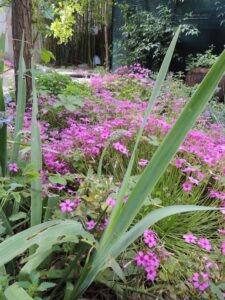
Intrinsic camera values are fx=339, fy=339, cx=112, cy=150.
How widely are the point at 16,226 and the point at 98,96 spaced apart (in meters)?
1.75

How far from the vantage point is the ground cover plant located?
2.41 feet

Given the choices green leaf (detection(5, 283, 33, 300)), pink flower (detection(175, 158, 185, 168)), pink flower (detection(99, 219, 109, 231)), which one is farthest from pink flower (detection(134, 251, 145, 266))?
pink flower (detection(175, 158, 185, 168))

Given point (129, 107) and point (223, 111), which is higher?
point (129, 107)

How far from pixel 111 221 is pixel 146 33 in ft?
20.3

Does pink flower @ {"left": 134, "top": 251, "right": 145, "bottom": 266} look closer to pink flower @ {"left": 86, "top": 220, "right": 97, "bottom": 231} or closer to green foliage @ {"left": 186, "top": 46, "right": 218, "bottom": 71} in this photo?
pink flower @ {"left": 86, "top": 220, "right": 97, "bottom": 231}

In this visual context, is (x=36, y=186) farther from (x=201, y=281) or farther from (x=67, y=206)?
(x=201, y=281)

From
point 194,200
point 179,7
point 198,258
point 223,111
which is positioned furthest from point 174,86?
point 179,7

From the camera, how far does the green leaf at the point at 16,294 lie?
677mm

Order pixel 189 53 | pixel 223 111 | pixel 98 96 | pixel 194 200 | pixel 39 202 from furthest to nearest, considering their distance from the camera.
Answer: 1. pixel 189 53
2. pixel 223 111
3. pixel 98 96
4. pixel 194 200
5. pixel 39 202

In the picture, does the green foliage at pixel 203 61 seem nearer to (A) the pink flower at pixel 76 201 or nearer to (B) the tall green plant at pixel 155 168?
(A) the pink flower at pixel 76 201

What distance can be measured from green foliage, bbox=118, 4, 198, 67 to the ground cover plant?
196 inches

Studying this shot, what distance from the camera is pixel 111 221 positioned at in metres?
0.77

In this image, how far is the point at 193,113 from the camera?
2.22 feet

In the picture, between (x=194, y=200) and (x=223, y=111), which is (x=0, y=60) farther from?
(x=223, y=111)
